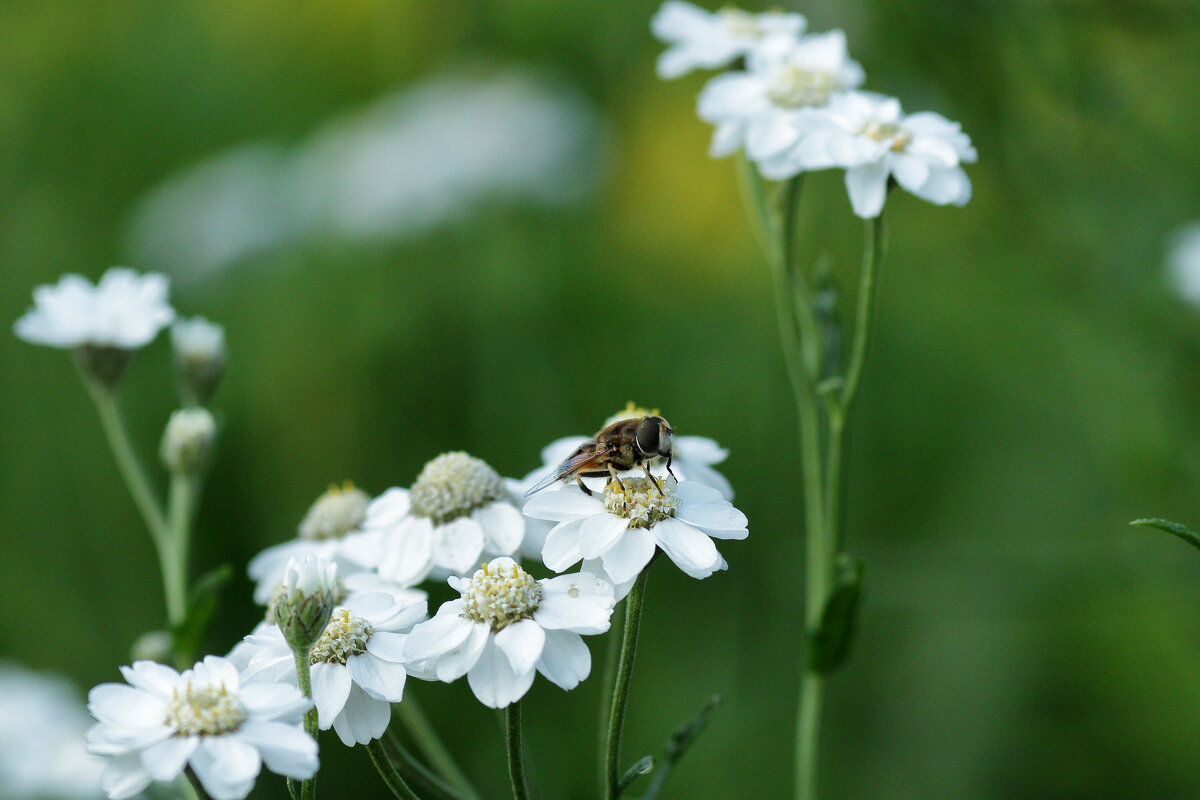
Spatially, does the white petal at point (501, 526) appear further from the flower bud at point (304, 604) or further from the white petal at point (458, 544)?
the flower bud at point (304, 604)

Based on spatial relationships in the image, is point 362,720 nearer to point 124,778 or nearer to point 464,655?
point 464,655

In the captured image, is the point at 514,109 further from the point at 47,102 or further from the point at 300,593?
the point at 300,593

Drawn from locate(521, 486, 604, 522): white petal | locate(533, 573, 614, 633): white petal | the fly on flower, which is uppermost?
the fly on flower

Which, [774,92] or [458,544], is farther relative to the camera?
[774,92]

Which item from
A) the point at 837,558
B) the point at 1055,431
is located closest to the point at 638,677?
the point at 1055,431

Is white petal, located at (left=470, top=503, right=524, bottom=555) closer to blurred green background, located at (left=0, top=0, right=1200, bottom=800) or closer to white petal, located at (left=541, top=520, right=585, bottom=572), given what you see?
white petal, located at (left=541, top=520, right=585, bottom=572)

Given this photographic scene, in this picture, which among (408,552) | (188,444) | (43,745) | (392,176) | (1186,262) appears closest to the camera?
(408,552)

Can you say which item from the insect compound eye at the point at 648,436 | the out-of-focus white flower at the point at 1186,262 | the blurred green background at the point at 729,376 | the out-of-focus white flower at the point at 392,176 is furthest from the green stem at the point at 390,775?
the out-of-focus white flower at the point at 392,176

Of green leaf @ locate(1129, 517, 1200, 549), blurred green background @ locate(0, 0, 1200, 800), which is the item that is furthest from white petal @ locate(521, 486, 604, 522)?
blurred green background @ locate(0, 0, 1200, 800)

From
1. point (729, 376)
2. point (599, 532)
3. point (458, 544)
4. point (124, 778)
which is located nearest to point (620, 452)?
point (599, 532)
